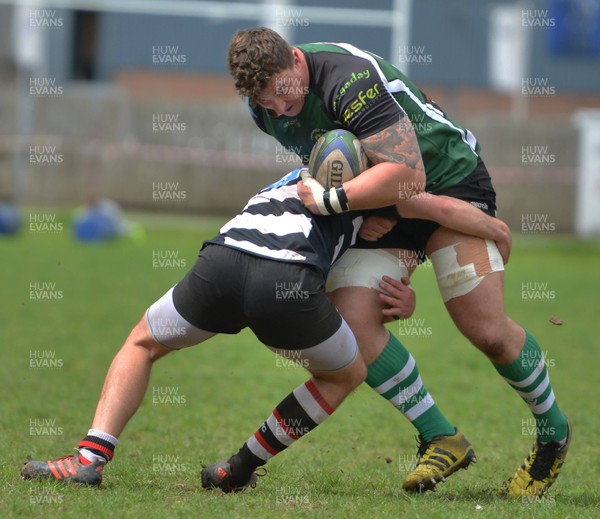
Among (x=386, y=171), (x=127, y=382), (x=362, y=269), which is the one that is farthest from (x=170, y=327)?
(x=386, y=171)

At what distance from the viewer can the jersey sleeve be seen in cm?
481

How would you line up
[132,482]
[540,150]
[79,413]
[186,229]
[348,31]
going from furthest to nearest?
[348,31] → [540,150] → [186,229] → [79,413] → [132,482]

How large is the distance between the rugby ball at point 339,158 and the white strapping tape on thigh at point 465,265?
29.6 inches

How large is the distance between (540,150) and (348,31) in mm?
9424

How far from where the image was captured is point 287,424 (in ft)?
16.3

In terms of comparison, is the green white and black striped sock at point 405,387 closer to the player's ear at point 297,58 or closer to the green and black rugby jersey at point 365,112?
the green and black rugby jersey at point 365,112

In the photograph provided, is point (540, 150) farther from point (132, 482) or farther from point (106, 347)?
point (132, 482)

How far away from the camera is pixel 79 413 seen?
7.29 meters

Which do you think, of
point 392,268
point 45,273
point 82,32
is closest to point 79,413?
point 392,268

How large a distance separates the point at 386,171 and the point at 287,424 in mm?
1183

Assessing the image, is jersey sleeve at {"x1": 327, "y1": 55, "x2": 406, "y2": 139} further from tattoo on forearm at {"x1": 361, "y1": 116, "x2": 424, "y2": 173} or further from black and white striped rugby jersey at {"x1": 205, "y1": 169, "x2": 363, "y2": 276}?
black and white striped rugby jersey at {"x1": 205, "y1": 169, "x2": 363, "y2": 276}

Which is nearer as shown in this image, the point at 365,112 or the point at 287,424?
the point at 365,112

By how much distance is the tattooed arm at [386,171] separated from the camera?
476 cm

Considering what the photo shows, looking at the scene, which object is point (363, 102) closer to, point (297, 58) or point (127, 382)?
point (297, 58)
